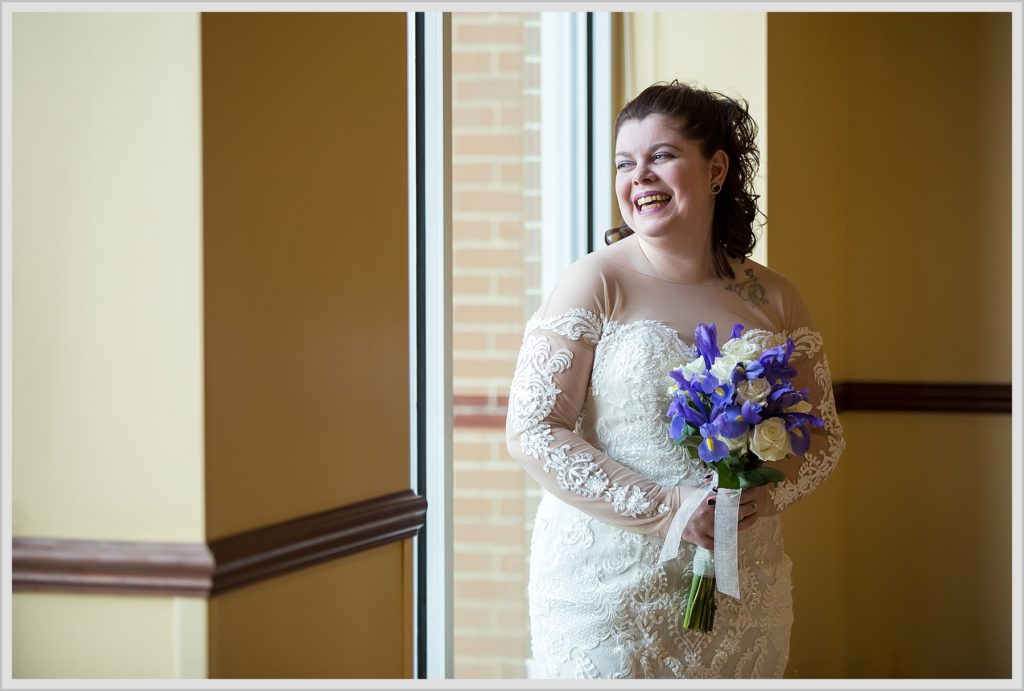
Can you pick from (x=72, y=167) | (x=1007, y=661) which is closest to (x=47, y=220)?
(x=72, y=167)

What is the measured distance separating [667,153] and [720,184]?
0.62ft

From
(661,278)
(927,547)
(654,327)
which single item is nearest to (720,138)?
(661,278)

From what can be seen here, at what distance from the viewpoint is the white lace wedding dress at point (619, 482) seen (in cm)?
230

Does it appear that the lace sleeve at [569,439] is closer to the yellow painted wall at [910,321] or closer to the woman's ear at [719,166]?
the woman's ear at [719,166]

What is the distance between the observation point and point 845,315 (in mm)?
4555

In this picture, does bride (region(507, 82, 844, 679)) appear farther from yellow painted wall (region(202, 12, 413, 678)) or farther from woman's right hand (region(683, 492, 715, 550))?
yellow painted wall (region(202, 12, 413, 678))

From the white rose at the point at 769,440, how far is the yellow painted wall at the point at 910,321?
2.15 m

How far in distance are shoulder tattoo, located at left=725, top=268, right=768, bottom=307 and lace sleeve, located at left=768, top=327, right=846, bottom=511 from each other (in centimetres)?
10

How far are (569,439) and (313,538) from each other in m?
0.58

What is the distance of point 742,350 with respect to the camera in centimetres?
219

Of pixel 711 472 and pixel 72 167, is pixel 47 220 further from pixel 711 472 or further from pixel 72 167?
pixel 711 472

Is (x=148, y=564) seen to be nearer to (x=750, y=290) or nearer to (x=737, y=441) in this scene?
(x=737, y=441)

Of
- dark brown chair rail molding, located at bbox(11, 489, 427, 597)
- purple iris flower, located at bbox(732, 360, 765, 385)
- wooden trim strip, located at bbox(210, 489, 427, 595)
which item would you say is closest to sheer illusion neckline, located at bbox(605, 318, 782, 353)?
purple iris flower, located at bbox(732, 360, 765, 385)

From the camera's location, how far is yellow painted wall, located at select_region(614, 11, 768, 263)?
386 cm
